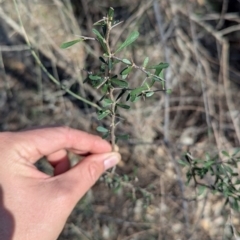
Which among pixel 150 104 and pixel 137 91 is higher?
pixel 137 91

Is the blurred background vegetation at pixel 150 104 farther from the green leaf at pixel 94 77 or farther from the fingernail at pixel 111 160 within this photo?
the green leaf at pixel 94 77

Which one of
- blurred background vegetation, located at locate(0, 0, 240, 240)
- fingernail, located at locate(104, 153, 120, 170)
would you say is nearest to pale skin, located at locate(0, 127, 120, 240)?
fingernail, located at locate(104, 153, 120, 170)

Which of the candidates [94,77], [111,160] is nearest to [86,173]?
[111,160]

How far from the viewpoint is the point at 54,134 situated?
1.77 m

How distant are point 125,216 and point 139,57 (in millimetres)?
857

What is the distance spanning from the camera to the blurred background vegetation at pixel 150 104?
2330 mm

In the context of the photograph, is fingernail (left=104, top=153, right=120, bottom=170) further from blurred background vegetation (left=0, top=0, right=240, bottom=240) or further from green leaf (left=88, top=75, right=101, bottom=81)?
green leaf (left=88, top=75, right=101, bottom=81)

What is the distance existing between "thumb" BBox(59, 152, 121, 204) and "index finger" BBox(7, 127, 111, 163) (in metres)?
0.04

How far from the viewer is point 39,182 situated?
1589mm

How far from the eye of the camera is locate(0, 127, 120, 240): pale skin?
4.97 feet

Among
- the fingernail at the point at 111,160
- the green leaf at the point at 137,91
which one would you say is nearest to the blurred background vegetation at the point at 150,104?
the fingernail at the point at 111,160

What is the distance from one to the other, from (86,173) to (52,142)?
18cm

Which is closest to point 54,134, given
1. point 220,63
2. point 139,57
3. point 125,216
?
point 125,216

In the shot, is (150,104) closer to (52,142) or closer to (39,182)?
(52,142)
